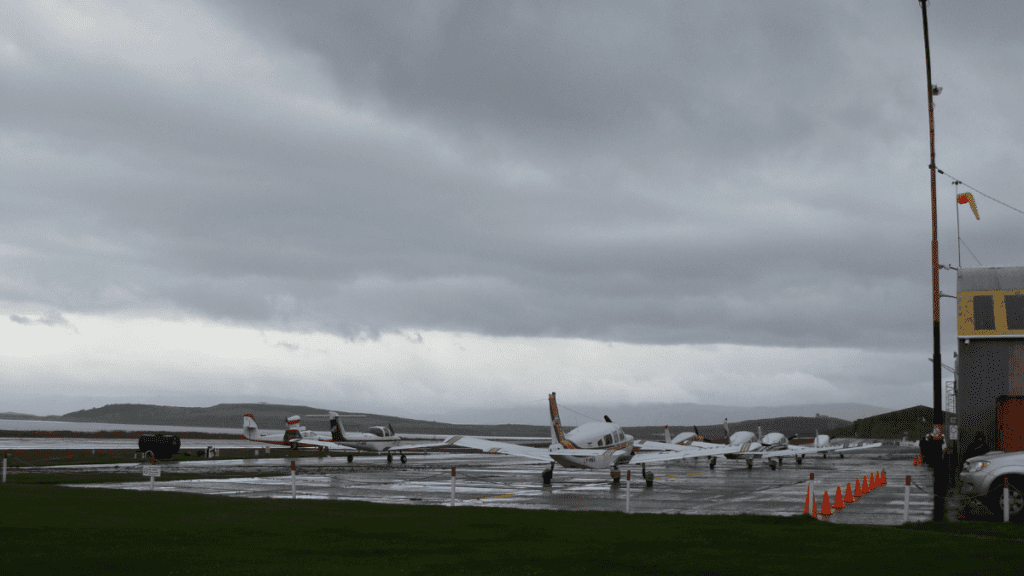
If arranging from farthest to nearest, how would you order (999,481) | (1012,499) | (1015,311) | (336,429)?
1. (336,429)
2. (1015,311)
3. (999,481)
4. (1012,499)

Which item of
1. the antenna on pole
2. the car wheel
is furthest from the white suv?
the antenna on pole

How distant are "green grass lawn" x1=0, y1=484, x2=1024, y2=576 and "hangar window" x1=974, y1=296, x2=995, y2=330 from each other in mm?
19215

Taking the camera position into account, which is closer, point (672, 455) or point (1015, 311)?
point (1015, 311)

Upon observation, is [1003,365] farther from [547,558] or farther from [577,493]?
[547,558]

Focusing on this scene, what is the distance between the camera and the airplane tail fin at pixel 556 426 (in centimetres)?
3612

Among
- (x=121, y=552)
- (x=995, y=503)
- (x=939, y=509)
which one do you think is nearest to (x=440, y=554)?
(x=121, y=552)

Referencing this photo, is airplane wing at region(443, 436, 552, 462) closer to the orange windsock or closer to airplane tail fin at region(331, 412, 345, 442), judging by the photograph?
the orange windsock

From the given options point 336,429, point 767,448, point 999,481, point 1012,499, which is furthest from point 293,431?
point 1012,499

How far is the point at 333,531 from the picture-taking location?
50.2 feet

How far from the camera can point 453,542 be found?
1391 cm

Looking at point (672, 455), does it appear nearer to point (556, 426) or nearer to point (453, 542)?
point (556, 426)

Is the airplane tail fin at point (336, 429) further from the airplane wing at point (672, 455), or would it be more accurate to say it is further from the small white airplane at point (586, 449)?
the airplane wing at point (672, 455)

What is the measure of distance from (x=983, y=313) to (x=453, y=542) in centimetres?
2900

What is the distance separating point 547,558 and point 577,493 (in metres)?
16.4
